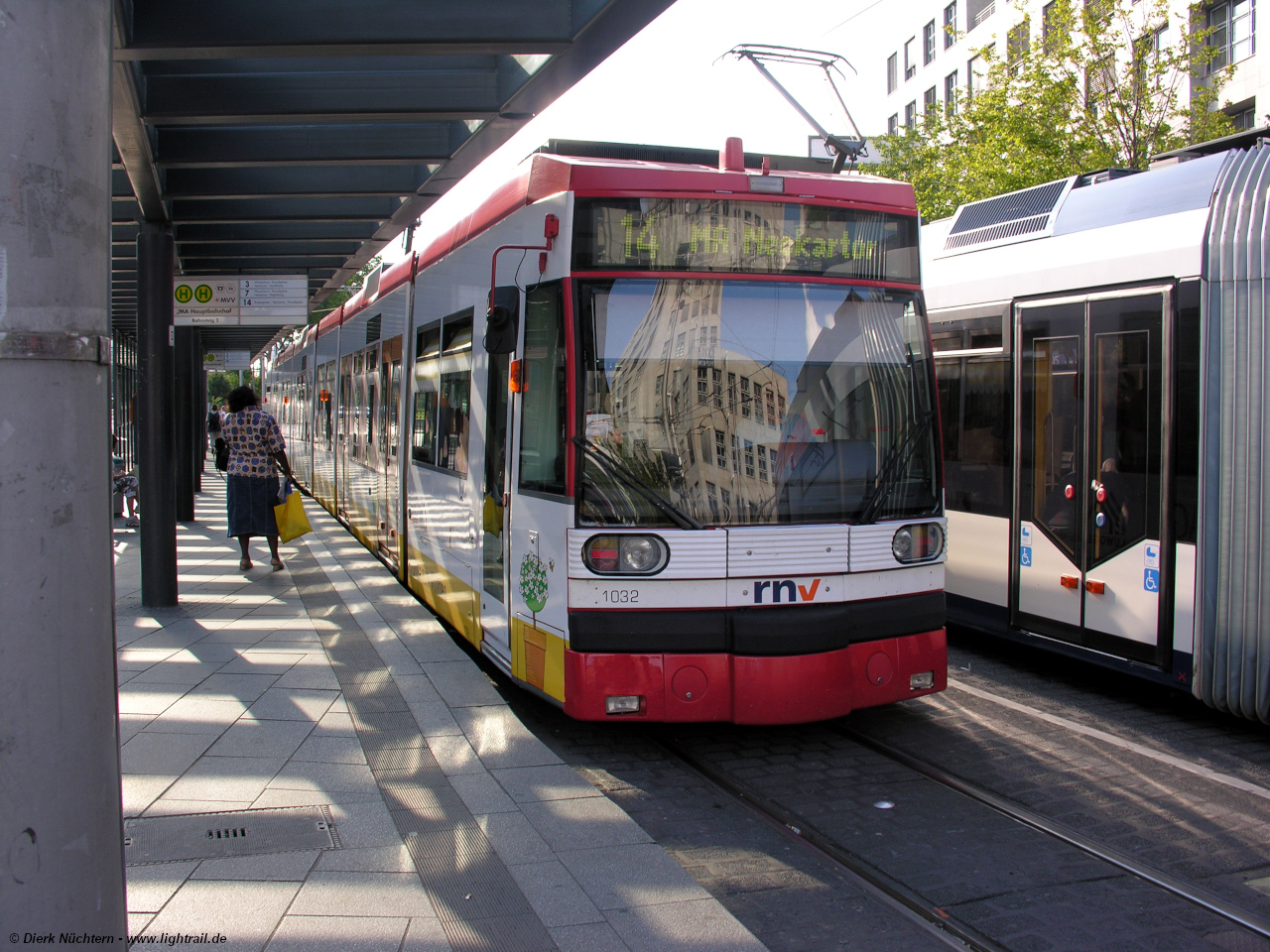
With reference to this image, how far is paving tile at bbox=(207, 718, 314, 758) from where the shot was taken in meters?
5.16

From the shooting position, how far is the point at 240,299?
50.3 ft

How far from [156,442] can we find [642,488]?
550 cm

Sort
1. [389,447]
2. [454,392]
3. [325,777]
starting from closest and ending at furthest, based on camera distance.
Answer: [325,777] < [454,392] < [389,447]

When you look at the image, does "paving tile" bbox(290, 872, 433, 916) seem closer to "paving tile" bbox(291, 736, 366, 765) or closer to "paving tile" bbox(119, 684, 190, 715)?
"paving tile" bbox(291, 736, 366, 765)

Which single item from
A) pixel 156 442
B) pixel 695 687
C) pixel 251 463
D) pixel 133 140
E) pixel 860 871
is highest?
pixel 133 140

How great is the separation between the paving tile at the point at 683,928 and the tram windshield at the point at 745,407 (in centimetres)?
→ 194

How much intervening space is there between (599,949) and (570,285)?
3.02 meters

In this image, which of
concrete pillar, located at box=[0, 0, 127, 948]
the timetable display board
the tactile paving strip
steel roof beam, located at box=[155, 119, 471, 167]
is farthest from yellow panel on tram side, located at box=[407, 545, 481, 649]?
the timetable display board

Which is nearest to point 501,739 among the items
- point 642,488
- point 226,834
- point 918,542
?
point 642,488

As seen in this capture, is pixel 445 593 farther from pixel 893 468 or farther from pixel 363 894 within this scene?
pixel 363 894

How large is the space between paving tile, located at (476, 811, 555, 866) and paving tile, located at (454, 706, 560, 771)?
27.3 inches

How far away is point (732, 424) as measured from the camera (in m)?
5.21

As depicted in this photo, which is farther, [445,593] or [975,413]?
[975,413]

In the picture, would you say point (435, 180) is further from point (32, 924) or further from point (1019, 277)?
point (32, 924)
